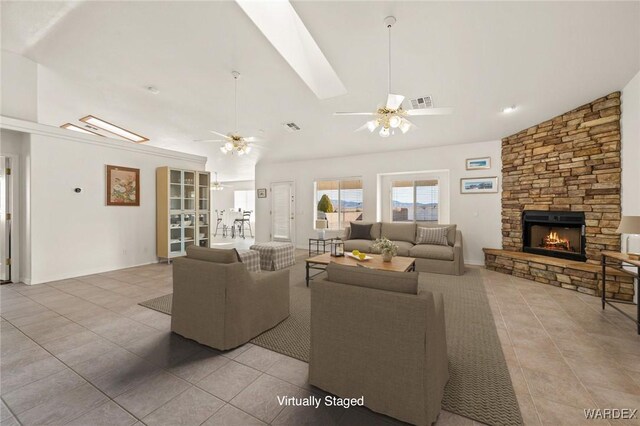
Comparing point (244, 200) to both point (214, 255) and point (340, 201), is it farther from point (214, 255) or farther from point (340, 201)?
point (214, 255)

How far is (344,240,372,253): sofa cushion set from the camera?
5446mm

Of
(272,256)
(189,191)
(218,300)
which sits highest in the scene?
(189,191)

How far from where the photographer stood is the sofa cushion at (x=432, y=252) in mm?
4723

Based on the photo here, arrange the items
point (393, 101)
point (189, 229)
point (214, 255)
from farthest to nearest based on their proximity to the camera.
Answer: point (189, 229) < point (393, 101) < point (214, 255)

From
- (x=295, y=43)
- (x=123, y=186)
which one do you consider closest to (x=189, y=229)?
(x=123, y=186)

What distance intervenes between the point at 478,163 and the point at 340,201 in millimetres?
3334

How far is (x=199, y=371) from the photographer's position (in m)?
1.93

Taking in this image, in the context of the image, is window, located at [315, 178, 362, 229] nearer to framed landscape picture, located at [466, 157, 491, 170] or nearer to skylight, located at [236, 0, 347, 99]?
framed landscape picture, located at [466, 157, 491, 170]

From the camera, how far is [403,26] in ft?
8.67

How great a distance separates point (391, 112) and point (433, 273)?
3.33 metres

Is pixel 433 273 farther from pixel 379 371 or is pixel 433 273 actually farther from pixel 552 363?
pixel 379 371

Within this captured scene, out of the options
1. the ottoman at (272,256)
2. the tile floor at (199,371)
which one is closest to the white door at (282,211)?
the ottoman at (272,256)

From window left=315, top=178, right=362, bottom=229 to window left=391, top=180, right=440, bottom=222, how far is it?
36.1 inches

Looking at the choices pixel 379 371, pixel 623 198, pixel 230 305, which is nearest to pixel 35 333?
pixel 230 305
